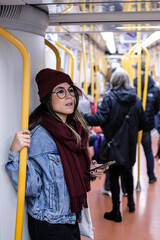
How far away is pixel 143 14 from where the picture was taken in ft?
6.51

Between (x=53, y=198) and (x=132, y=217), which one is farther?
(x=132, y=217)

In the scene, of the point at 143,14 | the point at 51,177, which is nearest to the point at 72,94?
the point at 51,177

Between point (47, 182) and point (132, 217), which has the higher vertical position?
point (47, 182)

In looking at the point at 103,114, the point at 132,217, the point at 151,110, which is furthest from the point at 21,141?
the point at 151,110

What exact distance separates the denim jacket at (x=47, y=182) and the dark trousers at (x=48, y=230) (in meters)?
0.04

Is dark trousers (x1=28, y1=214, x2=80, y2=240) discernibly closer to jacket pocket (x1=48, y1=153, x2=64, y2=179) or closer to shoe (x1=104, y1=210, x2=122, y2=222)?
jacket pocket (x1=48, y1=153, x2=64, y2=179)

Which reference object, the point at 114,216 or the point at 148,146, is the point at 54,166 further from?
the point at 148,146

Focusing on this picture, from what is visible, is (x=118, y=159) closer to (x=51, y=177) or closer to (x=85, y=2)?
(x=51, y=177)

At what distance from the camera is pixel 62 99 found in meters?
1.94

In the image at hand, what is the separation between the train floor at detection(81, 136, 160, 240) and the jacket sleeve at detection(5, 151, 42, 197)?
1789mm

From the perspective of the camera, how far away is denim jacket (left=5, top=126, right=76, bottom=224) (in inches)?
70.8

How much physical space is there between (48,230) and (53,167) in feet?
1.13

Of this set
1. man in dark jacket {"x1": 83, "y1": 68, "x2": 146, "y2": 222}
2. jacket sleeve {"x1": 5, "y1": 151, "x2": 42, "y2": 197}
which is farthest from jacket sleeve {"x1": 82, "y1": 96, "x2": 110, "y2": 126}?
jacket sleeve {"x1": 5, "y1": 151, "x2": 42, "y2": 197}

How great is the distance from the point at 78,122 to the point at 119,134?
169 cm
